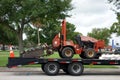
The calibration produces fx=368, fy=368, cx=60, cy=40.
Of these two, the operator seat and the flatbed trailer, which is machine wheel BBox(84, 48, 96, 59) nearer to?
the operator seat

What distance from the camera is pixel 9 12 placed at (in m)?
30.6

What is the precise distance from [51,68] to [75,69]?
1410 millimetres

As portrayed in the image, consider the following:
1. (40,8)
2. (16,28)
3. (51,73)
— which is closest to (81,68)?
(51,73)

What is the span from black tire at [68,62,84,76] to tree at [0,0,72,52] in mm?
9116

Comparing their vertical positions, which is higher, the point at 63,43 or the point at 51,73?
the point at 63,43

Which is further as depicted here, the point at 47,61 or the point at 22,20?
the point at 22,20

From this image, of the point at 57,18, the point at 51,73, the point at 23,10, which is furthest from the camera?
the point at 57,18

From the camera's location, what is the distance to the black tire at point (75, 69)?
21359mm

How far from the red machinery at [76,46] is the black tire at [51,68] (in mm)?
860

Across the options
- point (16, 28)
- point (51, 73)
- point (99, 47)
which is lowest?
point (51, 73)

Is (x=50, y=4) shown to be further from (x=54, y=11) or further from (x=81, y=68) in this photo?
(x=81, y=68)

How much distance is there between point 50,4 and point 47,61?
1056 centimetres

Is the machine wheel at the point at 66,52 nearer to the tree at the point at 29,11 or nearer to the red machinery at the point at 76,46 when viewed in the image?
the red machinery at the point at 76,46

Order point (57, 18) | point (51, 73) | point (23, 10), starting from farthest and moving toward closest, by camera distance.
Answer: point (57, 18), point (23, 10), point (51, 73)
